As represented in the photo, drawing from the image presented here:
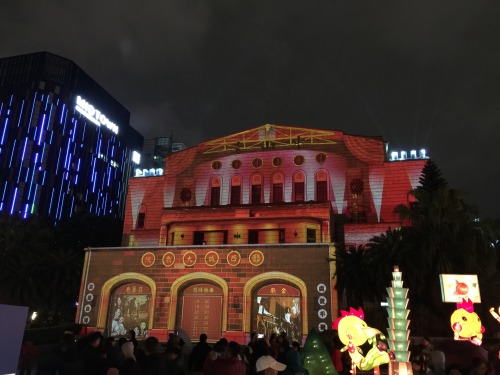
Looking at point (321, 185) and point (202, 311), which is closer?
Answer: point (202, 311)

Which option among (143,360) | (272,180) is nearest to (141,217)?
(272,180)

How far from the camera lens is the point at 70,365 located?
7.51 m

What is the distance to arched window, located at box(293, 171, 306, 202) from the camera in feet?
112

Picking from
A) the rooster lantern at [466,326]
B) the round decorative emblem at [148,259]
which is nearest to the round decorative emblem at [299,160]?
the round decorative emblem at [148,259]

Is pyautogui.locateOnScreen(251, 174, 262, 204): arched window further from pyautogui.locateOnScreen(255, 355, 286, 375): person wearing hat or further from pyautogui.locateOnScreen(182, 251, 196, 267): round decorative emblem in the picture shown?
pyautogui.locateOnScreen(255, 355, 286, 375): person wearing hat

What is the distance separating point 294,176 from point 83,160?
5457 cm

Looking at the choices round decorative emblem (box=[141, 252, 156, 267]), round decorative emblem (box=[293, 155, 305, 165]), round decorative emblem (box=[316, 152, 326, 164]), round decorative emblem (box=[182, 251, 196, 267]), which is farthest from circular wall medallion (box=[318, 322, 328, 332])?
round decorative emblem (box=[293, 155, 305, 165])

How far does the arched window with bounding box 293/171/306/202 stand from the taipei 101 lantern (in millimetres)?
23586

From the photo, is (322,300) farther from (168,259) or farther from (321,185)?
(321,185)

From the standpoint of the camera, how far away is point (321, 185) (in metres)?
34.1

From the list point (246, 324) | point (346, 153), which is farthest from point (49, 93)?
point (246, 324)

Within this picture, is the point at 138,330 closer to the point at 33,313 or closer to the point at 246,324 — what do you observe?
the point at 246,324

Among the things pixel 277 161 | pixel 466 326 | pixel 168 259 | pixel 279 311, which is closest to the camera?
pixel 466 326

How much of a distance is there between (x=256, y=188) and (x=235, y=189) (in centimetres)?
191
